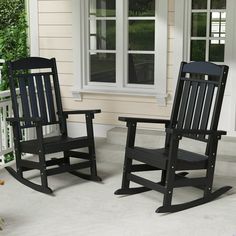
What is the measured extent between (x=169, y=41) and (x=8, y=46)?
325cm

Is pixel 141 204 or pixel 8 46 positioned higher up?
pixel 8 46

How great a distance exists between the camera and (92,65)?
625 centimetres

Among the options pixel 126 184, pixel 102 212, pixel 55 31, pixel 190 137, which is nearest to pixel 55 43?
pixel 55 31

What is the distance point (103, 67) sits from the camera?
6191mm

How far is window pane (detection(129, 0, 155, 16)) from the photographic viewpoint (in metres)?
5.85

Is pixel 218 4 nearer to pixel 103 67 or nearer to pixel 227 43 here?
pixel 227 43

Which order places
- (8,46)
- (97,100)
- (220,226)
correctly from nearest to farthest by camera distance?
(220,226) < (97,100) < (8,46)

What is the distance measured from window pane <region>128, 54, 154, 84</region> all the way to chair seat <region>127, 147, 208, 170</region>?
1.60 meters

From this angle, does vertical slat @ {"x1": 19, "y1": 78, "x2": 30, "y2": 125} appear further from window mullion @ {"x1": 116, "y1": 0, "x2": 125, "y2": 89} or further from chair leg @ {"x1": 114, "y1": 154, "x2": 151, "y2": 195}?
window mullion @ {"x1": 116, "y1": 0, "x2": 125, "y2": 89}

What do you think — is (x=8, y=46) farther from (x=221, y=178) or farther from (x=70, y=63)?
(x=221, y=178)

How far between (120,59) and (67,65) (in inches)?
26.0

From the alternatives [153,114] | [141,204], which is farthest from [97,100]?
[141,204]

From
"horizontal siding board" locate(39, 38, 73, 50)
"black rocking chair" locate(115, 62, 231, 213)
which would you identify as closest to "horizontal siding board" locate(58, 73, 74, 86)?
"horizontal siding board" locate(39, 38, 73, 50)

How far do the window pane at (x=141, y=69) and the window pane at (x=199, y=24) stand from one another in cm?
56
